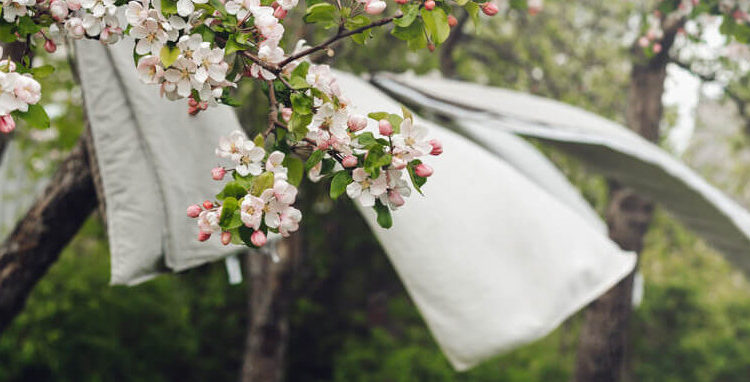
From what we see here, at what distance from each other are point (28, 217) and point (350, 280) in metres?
3.47

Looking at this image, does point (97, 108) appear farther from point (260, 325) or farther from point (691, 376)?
point (691, 376)

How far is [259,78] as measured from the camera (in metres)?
1.15

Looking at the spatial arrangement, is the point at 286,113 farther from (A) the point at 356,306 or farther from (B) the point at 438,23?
(A) the point at 356,306

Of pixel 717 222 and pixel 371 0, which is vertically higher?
pixel 371 0

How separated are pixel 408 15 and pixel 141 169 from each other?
1135 millimetres

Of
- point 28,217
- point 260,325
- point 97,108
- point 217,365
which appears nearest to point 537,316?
point 97,108

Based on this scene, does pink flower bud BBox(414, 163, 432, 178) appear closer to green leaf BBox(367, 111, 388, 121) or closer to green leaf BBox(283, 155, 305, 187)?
green leaf BBox(367, 111, 388, 121)

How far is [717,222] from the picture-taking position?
283cm

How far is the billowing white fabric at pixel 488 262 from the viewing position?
196 centimetres

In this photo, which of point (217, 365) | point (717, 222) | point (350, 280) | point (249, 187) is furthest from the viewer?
point (350, 280)

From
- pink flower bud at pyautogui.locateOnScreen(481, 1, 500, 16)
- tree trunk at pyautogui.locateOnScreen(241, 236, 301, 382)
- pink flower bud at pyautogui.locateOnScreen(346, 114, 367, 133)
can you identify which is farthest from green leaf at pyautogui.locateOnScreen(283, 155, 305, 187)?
tree trunk at pyautogui.locateOnScreen(241, 236, 301, 382)

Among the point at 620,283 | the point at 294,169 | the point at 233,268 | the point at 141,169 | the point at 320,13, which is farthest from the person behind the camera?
the point at 620,283

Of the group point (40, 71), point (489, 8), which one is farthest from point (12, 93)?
point (489, 8)

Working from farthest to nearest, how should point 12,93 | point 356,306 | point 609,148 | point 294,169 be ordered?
point 356,306 → point 609,148 → point 294,169 → point 12,93
